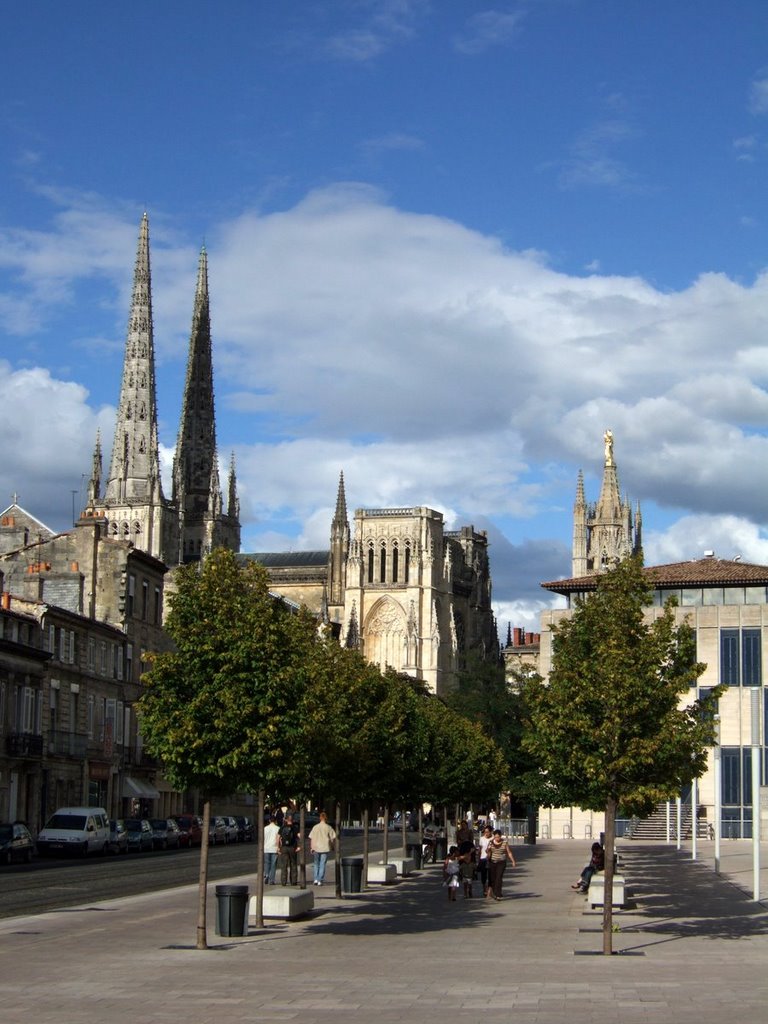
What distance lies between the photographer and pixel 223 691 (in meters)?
25.6

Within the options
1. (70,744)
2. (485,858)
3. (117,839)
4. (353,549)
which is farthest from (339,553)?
(485,858)

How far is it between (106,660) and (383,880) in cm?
3872

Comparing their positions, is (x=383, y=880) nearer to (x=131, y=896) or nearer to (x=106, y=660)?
(x=131, y=896)

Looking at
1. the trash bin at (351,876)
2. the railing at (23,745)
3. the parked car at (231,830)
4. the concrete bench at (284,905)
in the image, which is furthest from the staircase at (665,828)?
the concrete bench at (284,905)

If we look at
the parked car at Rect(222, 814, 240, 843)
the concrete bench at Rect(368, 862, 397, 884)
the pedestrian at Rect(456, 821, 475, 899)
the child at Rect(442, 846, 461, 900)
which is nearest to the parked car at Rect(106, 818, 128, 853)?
the parked car at Rect(222, 814, 240, 843)

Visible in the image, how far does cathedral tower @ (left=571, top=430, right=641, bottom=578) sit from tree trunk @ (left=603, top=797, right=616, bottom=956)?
143 meters

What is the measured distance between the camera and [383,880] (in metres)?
41.6

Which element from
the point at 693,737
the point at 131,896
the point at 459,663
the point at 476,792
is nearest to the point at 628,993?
the point at 693,737

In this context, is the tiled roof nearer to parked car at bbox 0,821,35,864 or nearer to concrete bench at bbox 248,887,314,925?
parked car at bbox 0,821,35,864

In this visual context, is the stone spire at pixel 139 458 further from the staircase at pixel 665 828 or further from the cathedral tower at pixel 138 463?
the staircase at pixel 665 828

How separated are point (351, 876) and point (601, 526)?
138 metres

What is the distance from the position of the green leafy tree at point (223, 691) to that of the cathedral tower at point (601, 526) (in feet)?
473

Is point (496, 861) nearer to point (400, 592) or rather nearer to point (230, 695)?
point (230, 695)

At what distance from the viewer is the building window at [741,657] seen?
79.7 meters
